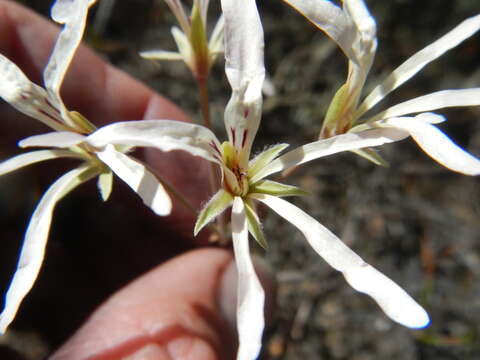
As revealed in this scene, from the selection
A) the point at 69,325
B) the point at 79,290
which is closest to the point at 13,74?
the point at 79,290

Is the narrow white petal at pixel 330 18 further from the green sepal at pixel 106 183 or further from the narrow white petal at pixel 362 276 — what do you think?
the green sepal at pixel 106 183

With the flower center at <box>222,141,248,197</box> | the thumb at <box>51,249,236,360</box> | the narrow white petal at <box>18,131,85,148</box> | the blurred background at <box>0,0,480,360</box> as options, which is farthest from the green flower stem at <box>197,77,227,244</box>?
the blurred background at <box>0,0,480,360</box>

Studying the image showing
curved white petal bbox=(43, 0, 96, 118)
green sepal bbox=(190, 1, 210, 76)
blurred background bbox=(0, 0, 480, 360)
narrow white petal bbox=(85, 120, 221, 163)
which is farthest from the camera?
blurred background bbox=(0, 0, 480, 360)

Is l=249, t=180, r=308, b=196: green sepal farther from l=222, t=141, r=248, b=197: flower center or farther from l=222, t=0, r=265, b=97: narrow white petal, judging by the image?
l=222, t=0, r=265, b=97: narrow white petal

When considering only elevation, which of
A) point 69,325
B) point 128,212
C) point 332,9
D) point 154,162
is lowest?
point 69,325

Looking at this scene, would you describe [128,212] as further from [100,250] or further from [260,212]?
[260,212]
